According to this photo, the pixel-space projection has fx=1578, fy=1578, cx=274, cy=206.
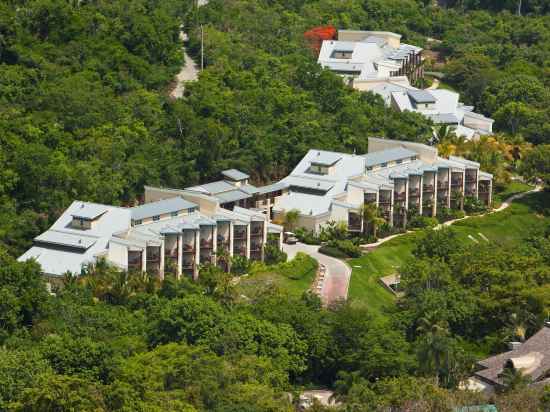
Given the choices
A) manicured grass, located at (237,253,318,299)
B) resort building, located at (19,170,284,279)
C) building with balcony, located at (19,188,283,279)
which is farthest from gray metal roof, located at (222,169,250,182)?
manicured grass, located at (237,253,318,299)

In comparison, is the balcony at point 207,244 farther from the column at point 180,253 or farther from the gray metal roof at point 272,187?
the gray metal roof at point 272,187

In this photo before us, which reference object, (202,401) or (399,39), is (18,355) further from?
(399,39)

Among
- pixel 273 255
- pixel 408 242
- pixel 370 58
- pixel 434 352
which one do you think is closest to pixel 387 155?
pixel 408 242

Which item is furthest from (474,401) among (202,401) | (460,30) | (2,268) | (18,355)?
(460,30)

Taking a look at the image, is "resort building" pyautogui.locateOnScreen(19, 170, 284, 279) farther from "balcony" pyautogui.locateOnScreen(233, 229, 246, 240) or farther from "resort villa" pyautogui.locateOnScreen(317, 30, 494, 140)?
"resort villa" pyautogui.locateOnScreen(317, 30, 494, 140)

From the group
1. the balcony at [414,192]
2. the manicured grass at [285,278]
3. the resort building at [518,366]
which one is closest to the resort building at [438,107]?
the balcony at [414,192]

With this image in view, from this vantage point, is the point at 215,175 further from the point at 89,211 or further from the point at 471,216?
the point at 471,216
